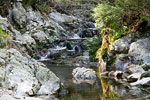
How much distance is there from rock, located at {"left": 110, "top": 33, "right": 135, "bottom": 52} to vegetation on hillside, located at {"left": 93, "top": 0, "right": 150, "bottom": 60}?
37 cm

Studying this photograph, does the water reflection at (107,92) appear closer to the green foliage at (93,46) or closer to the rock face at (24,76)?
the rock face at (24,76)

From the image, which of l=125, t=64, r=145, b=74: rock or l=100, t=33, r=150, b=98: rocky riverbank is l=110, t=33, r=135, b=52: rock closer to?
l=100, t=33, r=150, b=98: rocky riverbank

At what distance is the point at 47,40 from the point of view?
74.0 feet

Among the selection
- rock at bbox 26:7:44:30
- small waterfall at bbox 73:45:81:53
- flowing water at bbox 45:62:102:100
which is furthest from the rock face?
rock at bbox 26:7:44:30

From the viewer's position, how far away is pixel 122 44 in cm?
1422

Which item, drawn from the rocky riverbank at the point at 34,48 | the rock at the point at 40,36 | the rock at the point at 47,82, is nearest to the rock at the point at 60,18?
the rocky riverbank at the point at 34,48

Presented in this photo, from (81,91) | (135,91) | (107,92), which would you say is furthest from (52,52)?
(135,91)

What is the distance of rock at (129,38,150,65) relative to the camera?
42.0ft

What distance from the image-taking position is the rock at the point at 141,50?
42.0ft

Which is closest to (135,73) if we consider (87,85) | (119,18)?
(87,85)

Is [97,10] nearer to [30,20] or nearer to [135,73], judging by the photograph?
[135,73]

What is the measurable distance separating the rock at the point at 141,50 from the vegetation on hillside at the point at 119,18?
4.42ft

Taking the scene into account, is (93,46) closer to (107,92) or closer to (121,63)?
(121,63)

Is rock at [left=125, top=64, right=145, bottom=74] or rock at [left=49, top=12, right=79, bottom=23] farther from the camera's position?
rock at [left=49, top=12, right=79, bottom=23]
